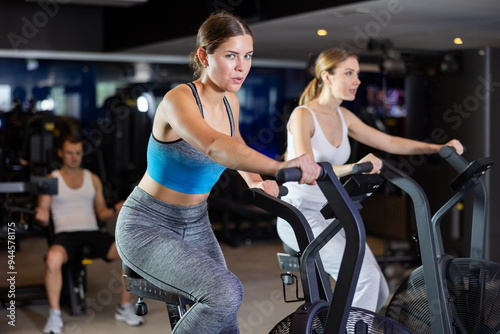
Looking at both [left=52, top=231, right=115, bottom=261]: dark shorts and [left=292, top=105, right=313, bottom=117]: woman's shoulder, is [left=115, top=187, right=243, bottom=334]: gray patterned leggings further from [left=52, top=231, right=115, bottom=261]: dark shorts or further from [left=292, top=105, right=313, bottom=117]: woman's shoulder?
[left=52, top=231, right=115, bottom=261]: dark shorts

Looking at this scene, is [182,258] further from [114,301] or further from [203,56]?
[114,301]

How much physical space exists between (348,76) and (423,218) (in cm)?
92

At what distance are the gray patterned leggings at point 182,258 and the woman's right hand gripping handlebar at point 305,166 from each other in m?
0.43

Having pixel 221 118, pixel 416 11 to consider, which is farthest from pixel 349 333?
pixel 416 11

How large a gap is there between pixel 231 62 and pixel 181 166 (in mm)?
357

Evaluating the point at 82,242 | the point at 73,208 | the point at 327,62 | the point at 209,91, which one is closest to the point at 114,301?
the point at 82,242

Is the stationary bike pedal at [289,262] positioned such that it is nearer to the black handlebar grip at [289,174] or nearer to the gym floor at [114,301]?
the gym floor at [114,301]

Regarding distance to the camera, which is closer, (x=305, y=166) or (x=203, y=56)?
(x=305, y=166)

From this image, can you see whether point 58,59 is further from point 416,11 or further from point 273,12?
point 416,11

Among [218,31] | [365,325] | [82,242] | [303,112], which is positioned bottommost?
[82,242]

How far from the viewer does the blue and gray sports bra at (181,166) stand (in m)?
1.92

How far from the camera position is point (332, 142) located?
3018mm

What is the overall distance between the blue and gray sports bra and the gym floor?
1924 mm

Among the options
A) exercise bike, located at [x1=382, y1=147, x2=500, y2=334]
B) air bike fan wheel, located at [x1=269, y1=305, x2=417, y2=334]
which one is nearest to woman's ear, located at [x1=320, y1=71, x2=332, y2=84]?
exercise bike, located at [x1=382, y1=147, x2=500, y2=334]
